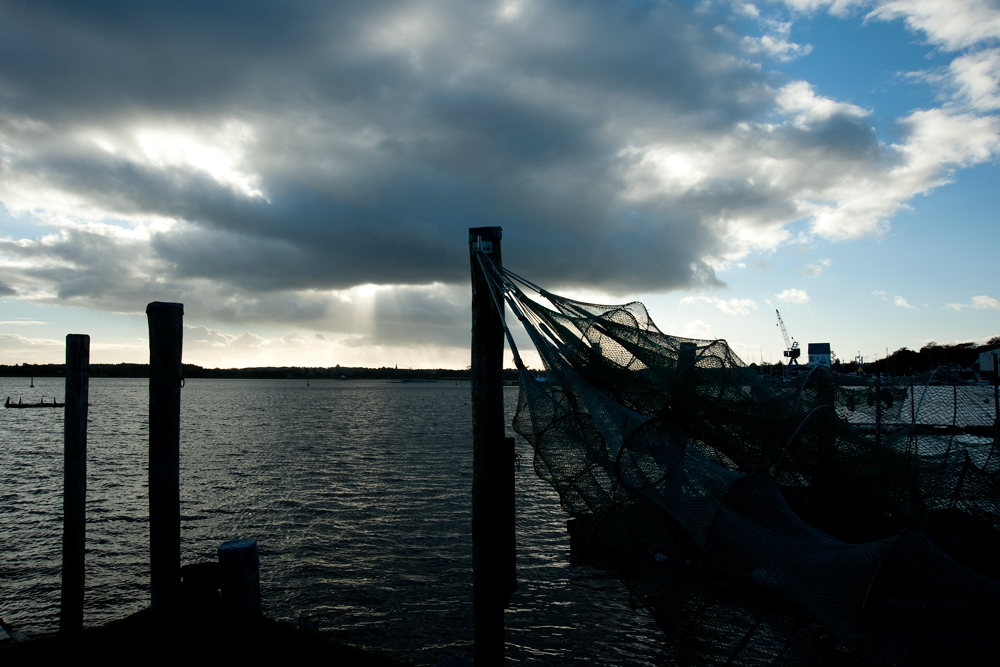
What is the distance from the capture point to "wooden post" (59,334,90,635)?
720 centimetres

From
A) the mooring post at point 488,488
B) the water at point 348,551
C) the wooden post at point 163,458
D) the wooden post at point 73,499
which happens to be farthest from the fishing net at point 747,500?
the wooden post at point 73,499

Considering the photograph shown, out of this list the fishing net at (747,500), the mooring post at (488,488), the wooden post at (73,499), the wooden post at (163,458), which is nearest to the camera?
the fishing net at (747,500)

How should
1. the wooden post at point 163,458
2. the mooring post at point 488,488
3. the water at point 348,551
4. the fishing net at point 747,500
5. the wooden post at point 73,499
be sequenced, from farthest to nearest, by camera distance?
1. the water at point 348,551
2. the wooden post at point 73,499
3. the wooden post at point 163,458
4. the mooring post at point 488,488
5. the fishing net at point 747,500

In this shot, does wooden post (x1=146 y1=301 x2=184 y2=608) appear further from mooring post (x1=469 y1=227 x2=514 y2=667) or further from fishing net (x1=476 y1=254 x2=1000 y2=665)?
fishing net (x1=476 y1=254 x2=1000 y2=665)

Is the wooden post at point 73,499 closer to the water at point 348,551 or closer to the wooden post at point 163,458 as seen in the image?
the wooden post at point 163,458

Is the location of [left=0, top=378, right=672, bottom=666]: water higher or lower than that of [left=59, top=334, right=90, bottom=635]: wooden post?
lower

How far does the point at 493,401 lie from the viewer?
603 centimetres

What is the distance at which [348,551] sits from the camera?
42.3 ft

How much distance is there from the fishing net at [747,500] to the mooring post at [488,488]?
0.32 m

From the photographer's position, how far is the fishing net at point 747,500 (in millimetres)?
2988

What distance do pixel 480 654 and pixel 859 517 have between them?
4.24 m

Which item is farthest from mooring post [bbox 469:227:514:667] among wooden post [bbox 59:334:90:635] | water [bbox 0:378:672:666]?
wooden post [bbox 59:334:90:635]

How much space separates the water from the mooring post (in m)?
2.75

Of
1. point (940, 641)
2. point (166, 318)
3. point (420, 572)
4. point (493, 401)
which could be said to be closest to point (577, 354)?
point (493, 401)
